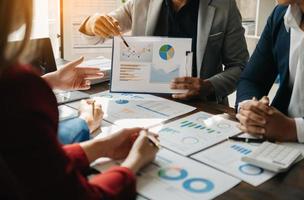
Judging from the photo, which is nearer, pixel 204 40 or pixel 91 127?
pixel 91 127

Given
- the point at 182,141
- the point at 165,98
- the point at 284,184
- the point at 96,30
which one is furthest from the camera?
the point at 96,30

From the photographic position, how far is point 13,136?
25.2 inches

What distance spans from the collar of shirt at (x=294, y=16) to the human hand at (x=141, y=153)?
2.56 ft

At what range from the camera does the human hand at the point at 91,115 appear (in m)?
1.27

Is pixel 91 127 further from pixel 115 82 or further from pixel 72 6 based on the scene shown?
pixel 72 6

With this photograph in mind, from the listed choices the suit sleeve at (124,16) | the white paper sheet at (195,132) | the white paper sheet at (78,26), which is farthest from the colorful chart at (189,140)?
the white paper sheet at (78,26)

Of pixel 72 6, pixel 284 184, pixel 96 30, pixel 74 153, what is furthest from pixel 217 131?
pixel 72 6

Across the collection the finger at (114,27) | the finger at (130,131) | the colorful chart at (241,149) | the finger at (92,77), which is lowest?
the colorful chart at (241,149)

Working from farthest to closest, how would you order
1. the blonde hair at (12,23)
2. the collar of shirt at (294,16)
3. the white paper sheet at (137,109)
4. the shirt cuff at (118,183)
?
the collar of shirt at (294,16) < the white paper sheet at (137,109) < the shirt cuff at (118,183) < the blonde hair at (12,23)

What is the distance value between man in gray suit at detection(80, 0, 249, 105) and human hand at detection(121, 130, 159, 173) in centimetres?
70

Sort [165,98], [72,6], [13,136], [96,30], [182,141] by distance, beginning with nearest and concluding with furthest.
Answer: [13,136]
[182,141]
[165,98]
[96,30]
[72,6]

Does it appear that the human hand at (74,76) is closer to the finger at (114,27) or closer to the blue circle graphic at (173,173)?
the finger at (114,27)

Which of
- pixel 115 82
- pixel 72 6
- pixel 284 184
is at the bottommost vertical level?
pixel 284 184

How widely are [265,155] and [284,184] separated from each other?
11 cm
